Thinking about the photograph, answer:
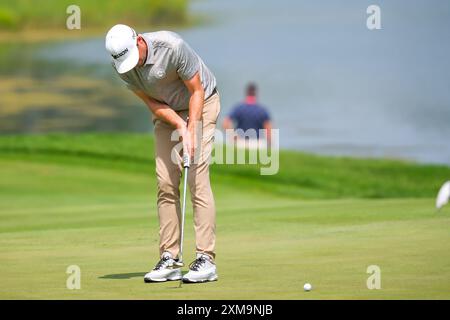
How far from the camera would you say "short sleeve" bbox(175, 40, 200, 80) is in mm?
7391

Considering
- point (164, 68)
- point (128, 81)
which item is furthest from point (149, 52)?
point (128, 81)

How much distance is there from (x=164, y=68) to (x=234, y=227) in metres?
2.79

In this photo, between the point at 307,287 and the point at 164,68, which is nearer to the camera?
the point at 307,287

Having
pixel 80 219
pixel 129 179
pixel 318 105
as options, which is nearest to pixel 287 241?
pixel 80 219

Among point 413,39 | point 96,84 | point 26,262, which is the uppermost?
point 413,39

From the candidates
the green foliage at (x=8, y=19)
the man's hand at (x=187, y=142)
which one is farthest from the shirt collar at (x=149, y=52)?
the green foliage at (x=8, y=19)

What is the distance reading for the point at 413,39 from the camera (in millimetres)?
39094

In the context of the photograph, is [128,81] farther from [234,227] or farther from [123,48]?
[234,227]

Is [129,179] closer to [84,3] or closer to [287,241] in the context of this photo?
[287,241]

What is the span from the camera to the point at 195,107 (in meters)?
7.44

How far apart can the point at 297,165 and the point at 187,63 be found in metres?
9.94

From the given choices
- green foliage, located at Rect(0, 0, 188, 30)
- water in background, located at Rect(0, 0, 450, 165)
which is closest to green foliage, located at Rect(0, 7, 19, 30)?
green foliage, located at Rect(0, 0, 188, 30)

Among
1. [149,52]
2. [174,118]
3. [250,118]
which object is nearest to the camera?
[149,52]

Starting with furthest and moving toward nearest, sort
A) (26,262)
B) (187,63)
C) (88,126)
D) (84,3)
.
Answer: (84,3) → (88,126) → (26,262) → (187,63)
